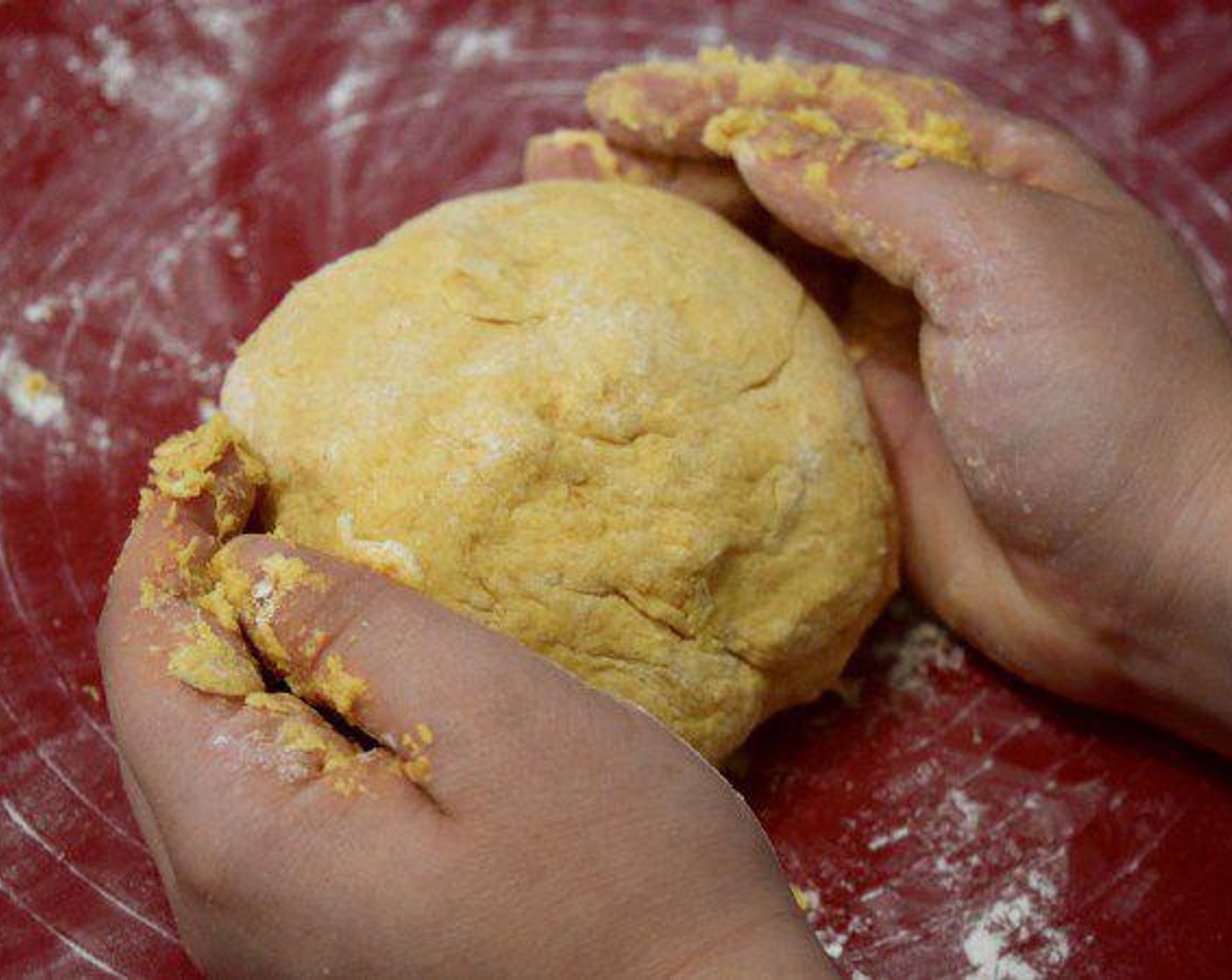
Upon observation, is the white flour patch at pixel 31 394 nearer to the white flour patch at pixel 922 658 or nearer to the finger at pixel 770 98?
the finger at pixel 770 98

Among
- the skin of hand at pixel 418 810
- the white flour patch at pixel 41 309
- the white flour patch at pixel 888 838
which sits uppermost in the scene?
the white flour patch at pixel 41 309

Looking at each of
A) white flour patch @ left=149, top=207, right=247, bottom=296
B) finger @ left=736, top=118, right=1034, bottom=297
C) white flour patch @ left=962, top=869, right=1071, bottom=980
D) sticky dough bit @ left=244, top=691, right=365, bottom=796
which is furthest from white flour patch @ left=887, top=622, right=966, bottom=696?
white flour patch @ left=149, top=207, right=247, bottom=296

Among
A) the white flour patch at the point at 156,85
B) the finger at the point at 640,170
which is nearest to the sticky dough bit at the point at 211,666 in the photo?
the finger at the point at 640,170

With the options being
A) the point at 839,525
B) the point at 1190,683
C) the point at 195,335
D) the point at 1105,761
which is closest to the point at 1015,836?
the point at 1105,761

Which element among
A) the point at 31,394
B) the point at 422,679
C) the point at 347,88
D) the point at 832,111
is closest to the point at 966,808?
the point at 422,679

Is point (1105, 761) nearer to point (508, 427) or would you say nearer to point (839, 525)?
point (839, 525)

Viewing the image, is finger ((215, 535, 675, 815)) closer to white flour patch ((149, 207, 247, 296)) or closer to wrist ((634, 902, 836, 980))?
wrist ((634, 902, 836, 980))
